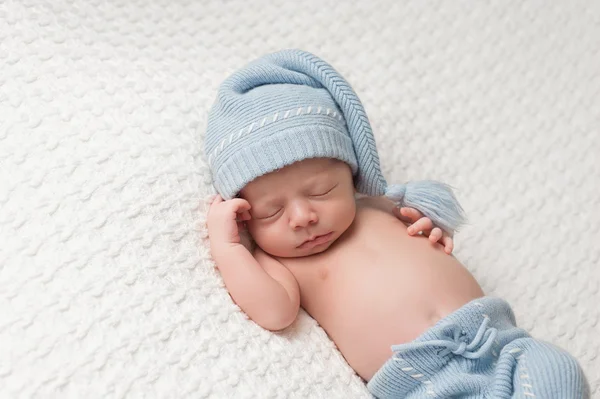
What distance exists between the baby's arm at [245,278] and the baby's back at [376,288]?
7cm

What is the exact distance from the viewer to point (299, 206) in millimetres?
1171

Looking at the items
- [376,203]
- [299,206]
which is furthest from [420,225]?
[299,206]

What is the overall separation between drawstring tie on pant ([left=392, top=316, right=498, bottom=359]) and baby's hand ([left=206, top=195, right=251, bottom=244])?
Answer: 12.6 inches

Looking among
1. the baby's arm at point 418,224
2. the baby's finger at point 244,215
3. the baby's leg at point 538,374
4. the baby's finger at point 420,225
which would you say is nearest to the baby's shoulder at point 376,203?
the baby's arm at point 418,224

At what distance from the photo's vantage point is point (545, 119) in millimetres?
1591

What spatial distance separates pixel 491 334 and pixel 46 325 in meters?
0.66

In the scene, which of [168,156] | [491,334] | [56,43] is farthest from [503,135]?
[56,43]

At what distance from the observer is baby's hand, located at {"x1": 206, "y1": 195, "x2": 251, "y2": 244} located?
3.78ft

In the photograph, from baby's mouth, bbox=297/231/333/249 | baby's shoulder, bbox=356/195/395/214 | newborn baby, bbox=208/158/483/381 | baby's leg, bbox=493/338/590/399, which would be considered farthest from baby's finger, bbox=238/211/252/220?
baby's leg, bbox=493/338/590/399

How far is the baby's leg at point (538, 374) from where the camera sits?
0.99 metres

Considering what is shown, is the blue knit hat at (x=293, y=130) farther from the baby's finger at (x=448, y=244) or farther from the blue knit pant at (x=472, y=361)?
the blue knit pant at (x=472, y=361)

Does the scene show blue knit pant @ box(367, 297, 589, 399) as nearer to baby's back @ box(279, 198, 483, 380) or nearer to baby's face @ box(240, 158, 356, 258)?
baby's back @ box(279, 198, 483, 380)

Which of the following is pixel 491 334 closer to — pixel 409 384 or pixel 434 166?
pixel 409 384

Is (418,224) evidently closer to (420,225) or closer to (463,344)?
(420,225)
